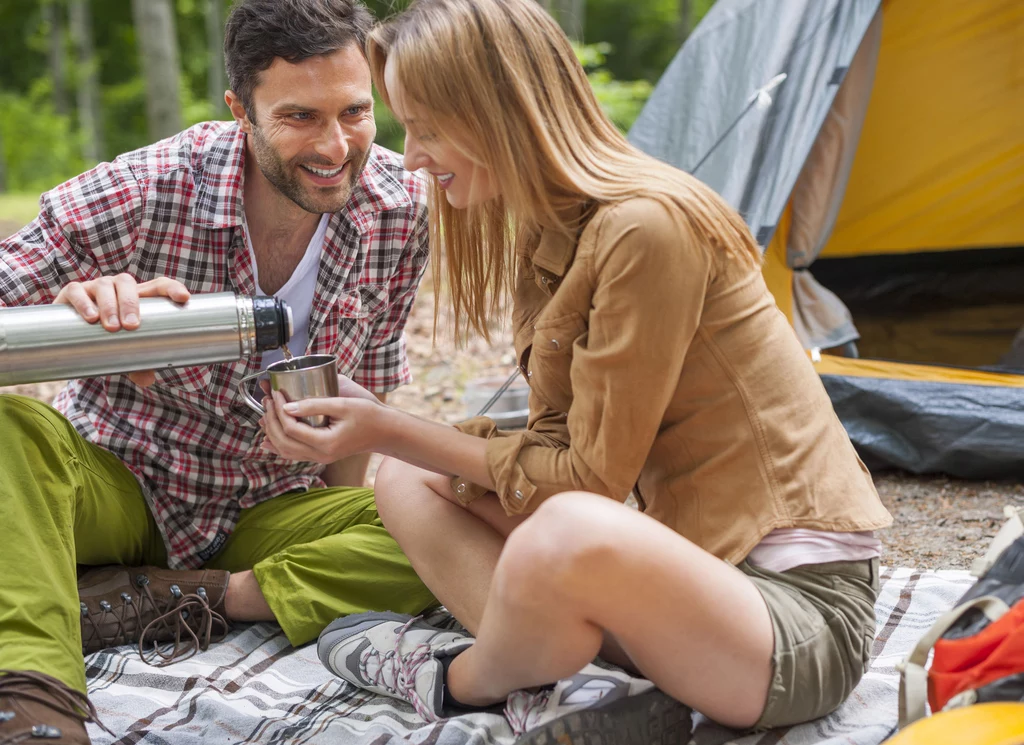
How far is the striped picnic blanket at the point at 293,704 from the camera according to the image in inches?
61.9

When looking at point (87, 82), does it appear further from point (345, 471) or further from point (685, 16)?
point (345, 471)

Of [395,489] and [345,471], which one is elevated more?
A: [395,489]

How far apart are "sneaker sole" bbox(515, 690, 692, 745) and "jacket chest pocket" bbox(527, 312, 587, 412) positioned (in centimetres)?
47

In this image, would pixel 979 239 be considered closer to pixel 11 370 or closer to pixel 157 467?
pixel 157 467

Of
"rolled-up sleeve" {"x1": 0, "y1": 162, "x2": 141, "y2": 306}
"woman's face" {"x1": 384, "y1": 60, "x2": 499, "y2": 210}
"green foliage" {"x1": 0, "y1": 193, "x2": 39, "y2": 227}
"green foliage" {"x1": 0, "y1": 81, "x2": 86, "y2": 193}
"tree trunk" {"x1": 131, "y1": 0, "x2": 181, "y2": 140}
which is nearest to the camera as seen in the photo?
"woman's face" {"x1": 384, "y1": 60, "x2": 499, "y2": 210}

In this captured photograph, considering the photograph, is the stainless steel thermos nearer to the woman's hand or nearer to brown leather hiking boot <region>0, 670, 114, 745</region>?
the woman's hand

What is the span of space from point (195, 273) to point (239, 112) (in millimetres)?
345

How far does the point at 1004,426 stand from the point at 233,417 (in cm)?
Result: 189

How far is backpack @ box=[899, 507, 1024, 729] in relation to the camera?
4.26 ft

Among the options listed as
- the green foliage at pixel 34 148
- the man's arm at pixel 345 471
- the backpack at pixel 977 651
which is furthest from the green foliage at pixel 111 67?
the backpack at pixel 977 651

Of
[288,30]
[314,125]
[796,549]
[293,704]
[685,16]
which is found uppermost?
[685,16]

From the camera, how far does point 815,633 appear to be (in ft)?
4.65

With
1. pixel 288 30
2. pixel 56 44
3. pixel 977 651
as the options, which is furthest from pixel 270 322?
pixel 56 44

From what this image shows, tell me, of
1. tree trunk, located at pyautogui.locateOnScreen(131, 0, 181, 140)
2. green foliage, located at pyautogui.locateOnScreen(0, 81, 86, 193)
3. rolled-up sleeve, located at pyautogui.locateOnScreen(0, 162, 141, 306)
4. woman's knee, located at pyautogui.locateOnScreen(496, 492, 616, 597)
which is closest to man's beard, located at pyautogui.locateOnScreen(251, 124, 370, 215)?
rolled-up sleeve, located at pyautogui.locateOnScreen(0, 162, 141, 306)
